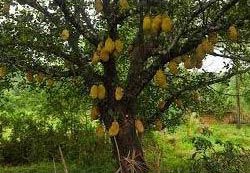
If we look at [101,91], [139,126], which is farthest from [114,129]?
[101,91]

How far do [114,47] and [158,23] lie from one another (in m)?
1.17

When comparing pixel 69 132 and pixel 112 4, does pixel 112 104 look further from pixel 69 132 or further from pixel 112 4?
pixel 69 132

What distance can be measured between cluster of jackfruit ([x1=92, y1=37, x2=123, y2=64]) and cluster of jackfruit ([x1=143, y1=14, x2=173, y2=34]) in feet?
2.93

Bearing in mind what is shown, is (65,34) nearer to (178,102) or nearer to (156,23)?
(156,23)

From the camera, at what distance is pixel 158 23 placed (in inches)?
247

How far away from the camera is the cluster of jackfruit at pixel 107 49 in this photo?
7211 mm

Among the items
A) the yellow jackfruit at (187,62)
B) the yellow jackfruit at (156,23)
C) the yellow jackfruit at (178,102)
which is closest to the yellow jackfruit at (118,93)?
the yellow jackfruit at (187,62)

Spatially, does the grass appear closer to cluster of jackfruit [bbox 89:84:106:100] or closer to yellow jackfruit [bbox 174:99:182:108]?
yellow jackfruit [bbox 174:99:182:108]

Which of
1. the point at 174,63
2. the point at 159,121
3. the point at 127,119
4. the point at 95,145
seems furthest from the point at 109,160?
the point at 174,63

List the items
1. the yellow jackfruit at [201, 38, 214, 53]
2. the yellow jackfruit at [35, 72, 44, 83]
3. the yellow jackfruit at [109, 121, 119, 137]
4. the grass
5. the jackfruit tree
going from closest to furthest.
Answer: the yellow jackfruit at [201, 38, 214, 53], the jackfruit tree, the yellow jackfruit at [109, 121, 119, 137], the yellow jackfruit at [35, 72, 44, 83], the grass

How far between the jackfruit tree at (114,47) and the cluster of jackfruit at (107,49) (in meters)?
0.01

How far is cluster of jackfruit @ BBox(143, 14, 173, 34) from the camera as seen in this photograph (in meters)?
6.22

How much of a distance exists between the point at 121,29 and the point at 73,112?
4725 millimetres

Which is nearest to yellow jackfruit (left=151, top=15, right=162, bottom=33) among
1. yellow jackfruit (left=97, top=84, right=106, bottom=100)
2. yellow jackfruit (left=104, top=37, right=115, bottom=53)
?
yellow jackfruit (left=104, top=37, right=115, bottom=53)
